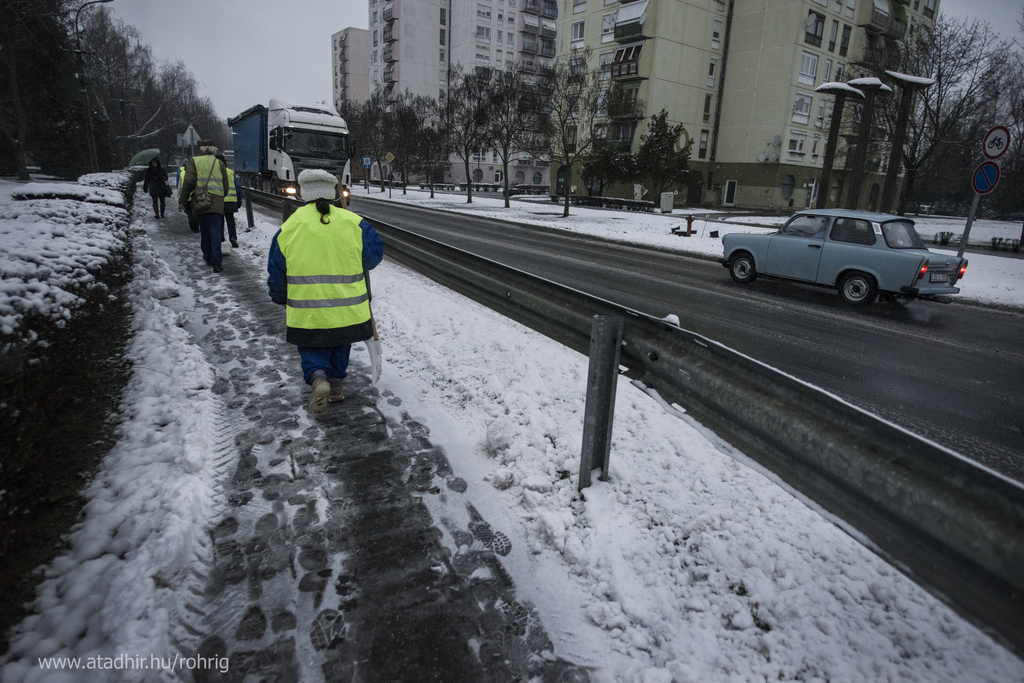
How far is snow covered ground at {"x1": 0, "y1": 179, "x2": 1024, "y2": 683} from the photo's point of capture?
6.52ft

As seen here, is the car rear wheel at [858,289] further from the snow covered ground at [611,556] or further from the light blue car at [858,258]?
the snow covered ground at [611,556]

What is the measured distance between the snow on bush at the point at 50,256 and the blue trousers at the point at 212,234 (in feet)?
5.28

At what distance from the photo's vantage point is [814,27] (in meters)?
41.9

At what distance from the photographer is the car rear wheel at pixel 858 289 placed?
9336 mm

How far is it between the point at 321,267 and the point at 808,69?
50.4 meters

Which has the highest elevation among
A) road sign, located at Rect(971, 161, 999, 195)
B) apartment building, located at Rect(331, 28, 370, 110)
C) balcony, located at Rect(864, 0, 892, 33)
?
apartment building, located at Rect(331, 28, 370, 110)

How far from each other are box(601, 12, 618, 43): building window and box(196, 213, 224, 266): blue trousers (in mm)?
45520

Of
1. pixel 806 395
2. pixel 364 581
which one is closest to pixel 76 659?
pixel 364 581

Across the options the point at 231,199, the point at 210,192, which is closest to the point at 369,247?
the point at 210,192

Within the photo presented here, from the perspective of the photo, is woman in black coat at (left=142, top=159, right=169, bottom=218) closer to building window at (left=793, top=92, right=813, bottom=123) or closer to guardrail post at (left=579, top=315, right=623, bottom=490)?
guardrail post at (left=579, top=315, right=623, bottom=490)

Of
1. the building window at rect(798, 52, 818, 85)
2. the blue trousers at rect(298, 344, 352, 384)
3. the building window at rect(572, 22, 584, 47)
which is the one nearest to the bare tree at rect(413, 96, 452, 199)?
the building window at rect(572, 22, 584, 47)

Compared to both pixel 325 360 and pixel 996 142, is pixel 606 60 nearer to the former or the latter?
pixel 996 142

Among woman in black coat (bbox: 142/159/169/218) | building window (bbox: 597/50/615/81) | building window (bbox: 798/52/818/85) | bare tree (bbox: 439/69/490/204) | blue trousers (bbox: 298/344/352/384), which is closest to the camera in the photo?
blue trousers (bbox: 298/344/352/384)

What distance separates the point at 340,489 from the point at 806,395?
2.44 m
